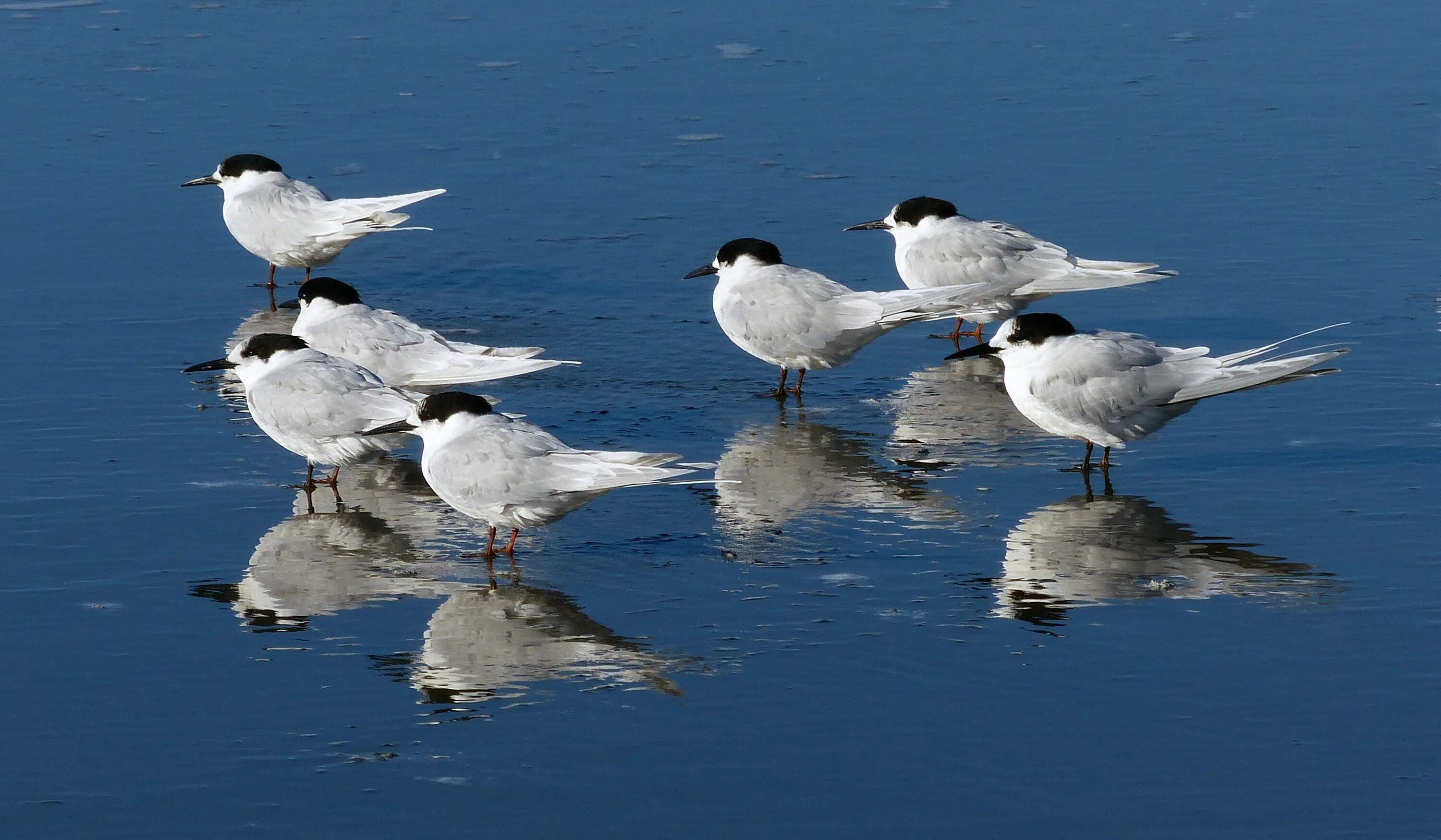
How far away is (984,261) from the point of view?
30.4 ft

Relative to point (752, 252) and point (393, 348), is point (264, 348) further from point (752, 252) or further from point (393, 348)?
point (752, 252)

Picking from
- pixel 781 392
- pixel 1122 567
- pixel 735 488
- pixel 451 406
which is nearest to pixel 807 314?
pixel 781 392

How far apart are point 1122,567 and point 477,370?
9.66 ft

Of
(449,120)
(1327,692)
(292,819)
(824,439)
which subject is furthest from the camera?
(449,120)

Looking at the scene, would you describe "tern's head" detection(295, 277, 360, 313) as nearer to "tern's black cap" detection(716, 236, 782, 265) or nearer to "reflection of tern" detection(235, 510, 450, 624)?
"reflection of tern" detection(235, 510, 450, 624)

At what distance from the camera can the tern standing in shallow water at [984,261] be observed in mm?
9062

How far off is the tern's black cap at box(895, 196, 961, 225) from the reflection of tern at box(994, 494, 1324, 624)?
298 centimetres

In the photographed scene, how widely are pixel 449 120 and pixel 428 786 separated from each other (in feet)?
28.0

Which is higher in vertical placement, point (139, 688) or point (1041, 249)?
point (1041, 249)

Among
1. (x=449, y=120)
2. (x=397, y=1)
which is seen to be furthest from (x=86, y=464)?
(x=397, y=1)

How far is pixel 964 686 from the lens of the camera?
5148 mm

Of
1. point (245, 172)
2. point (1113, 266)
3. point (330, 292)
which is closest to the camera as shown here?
point (330, 292)

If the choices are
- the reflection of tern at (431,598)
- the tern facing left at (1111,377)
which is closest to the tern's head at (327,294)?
the reflection of tern at (431,598)

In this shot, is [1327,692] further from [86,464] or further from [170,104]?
[170,104]
